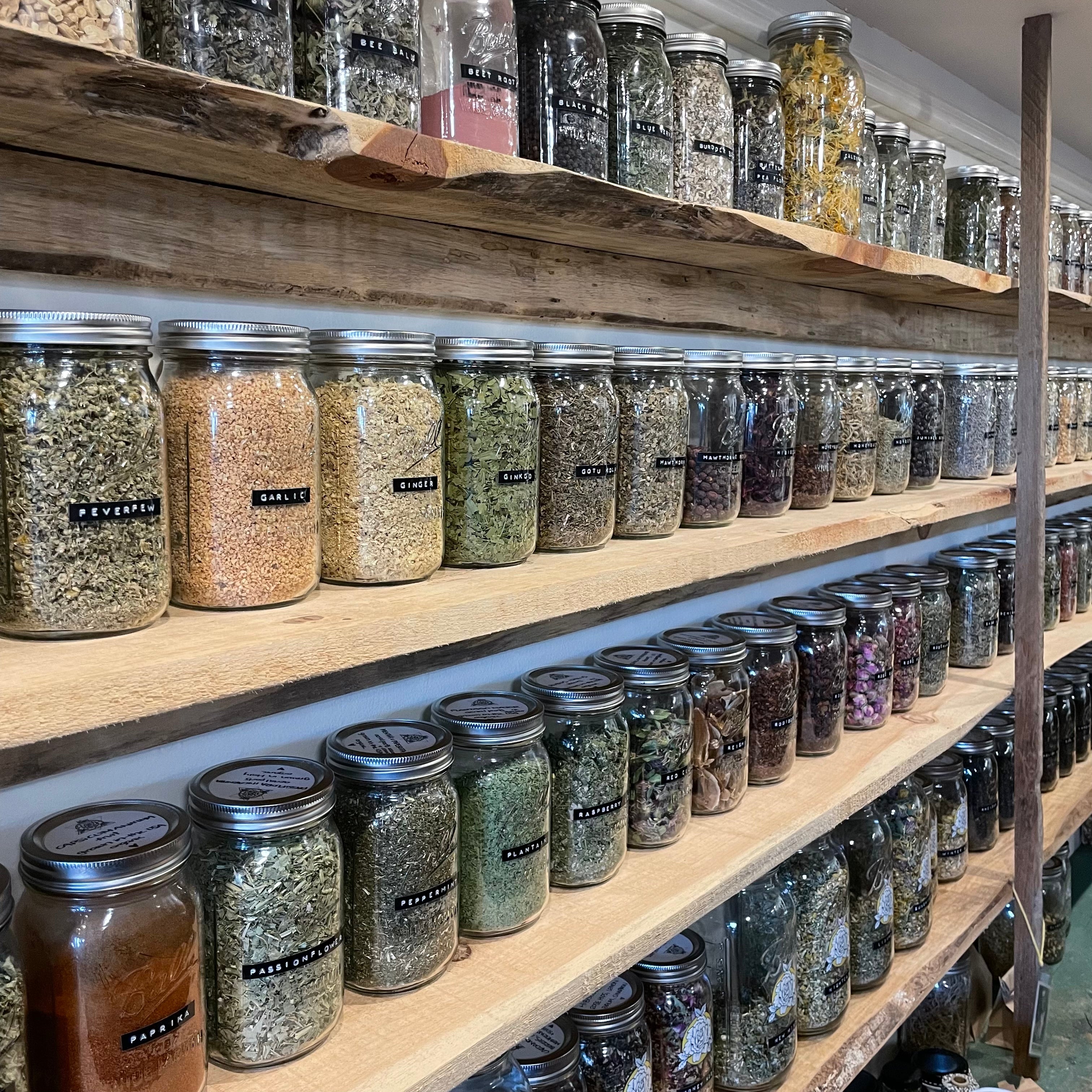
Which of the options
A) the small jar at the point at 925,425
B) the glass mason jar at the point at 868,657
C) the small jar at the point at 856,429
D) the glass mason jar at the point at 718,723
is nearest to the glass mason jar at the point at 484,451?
the glass mason jar at the point at 718,723

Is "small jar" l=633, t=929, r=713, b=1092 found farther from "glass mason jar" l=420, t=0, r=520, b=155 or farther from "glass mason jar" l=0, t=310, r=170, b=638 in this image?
"glass mason jar" l=420, t=0, r=520, b=155

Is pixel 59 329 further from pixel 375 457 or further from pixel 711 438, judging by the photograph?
pixel 711 438

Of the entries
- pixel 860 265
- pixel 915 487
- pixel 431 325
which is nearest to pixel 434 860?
pixel 431 325

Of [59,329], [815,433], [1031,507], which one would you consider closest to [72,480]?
[59,329]

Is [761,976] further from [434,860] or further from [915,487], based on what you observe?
[915,487]

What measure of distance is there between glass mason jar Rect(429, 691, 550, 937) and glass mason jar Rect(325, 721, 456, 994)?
6 cm

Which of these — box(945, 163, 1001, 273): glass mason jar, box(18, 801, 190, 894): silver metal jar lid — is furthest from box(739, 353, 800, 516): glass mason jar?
box(18, 801, 190, 894): silver metal jar lid

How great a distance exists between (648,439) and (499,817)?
45cm

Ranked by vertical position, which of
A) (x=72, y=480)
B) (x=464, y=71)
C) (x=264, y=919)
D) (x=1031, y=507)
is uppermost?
(x=464, y=71)

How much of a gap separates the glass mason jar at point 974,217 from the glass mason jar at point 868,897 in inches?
39.2

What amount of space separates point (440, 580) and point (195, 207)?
0.39 meters

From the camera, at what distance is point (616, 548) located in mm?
→ 1132

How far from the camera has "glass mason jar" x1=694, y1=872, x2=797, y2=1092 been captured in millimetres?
1341

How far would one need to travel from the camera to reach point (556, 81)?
1.01m
